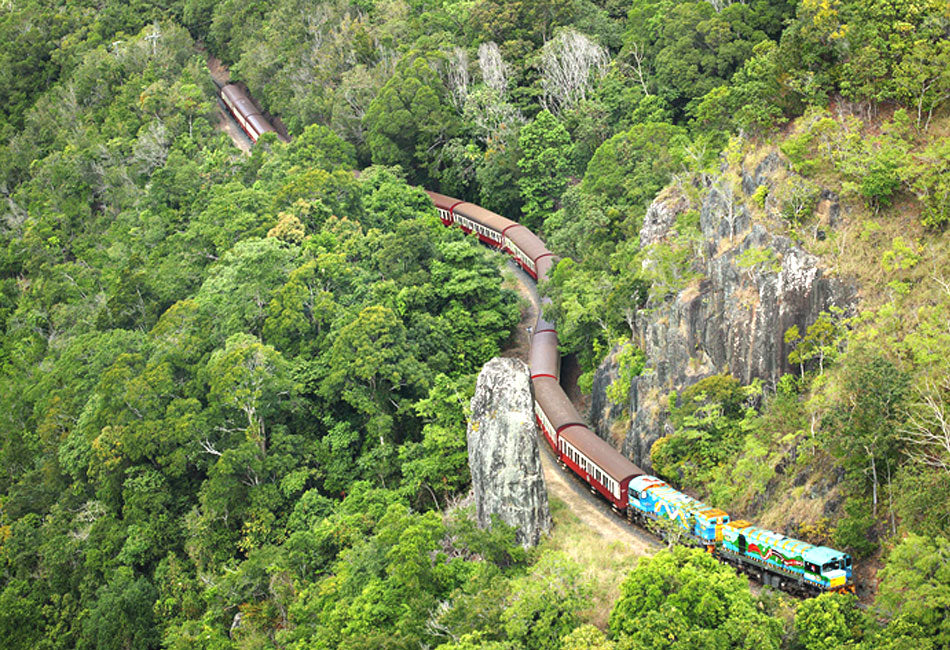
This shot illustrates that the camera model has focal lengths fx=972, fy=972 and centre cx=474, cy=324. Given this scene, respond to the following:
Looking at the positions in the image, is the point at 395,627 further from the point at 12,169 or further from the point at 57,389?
the point at 12,169

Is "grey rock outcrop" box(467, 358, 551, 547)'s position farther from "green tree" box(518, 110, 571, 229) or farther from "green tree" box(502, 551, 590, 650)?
"green tree" box(518, 110, 571, 229)

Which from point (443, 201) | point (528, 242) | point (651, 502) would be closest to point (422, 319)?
point (528, 242)

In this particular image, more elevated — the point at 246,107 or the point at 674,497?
the point at 246,107

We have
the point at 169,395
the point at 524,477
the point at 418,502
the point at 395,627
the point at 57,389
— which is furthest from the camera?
the point at 57,389

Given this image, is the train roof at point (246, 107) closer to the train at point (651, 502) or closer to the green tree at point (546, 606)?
the train at point (651, 502)

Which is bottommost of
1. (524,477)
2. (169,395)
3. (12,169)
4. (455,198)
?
(455,198)

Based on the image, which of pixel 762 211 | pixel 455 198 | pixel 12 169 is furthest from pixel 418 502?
pixel 12 169

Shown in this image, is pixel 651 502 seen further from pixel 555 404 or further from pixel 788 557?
pixel 555 404
